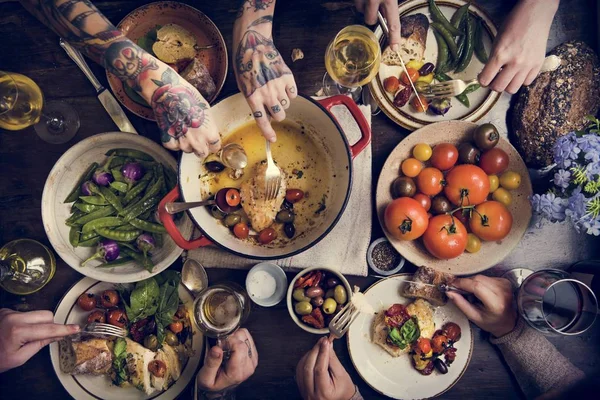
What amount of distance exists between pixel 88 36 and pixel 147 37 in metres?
0.40

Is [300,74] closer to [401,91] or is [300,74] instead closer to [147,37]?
[401,91]

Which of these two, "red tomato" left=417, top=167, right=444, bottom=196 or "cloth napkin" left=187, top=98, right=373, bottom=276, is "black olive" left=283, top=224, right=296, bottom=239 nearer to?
"cloth napkin" left=187, top=98, right=373, bottom=276

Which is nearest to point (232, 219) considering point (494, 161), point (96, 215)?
point (96, 215)

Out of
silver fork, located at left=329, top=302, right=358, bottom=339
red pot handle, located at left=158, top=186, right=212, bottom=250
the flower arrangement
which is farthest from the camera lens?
silver fork, located at left=329, top=302, right=358, bottom=339

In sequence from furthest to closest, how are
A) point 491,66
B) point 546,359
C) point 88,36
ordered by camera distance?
point 546,359
point 491,66
point 88,36

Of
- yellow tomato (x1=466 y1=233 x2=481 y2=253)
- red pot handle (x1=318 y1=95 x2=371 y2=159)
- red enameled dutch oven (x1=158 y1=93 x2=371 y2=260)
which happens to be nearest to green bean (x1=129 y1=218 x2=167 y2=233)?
red enameled dutch oven (x1=158 y1=93 x2=371 y2=260)

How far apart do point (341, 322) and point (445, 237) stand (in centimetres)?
59

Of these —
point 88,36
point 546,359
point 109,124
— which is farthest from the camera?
point 109,124

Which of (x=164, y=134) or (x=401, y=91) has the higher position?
(x=401, y=91)

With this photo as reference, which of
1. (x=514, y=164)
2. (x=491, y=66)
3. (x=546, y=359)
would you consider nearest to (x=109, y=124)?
(x=491, y=66)

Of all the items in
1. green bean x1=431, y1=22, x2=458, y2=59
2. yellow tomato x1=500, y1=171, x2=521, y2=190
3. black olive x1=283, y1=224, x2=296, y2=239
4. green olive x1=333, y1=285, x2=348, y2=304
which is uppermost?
green bean x1=431, y1=22, x2=458, y2=59

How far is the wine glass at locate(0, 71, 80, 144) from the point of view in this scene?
196cm

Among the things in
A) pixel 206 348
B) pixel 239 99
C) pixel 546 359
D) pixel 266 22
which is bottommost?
pixel 206 348

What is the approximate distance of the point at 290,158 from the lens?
2074 millimetres
